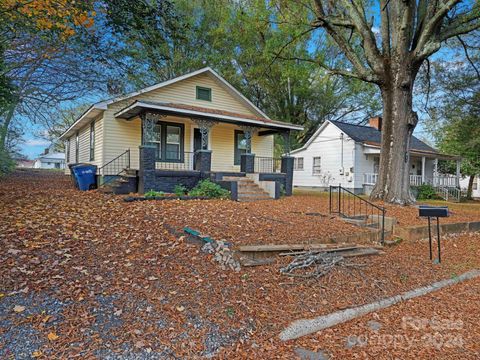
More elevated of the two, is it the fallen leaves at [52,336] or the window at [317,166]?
the window at [317,166]

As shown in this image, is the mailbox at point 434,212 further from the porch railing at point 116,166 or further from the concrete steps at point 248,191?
the porch railing at point 116,166

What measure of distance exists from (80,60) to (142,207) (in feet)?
11.4

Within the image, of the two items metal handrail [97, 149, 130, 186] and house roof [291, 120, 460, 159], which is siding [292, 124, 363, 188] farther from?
metal handrail [97, 149, 130, 186]

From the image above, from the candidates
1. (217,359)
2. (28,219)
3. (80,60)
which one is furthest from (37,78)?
(217,359)

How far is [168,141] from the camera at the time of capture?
13.0 metres

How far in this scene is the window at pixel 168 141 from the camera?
12.7m

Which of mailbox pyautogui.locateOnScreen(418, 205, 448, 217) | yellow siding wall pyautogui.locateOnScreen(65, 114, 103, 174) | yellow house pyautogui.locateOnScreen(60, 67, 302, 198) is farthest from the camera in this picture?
yellow siding wall pyautogui.locateOnScreen(65, 114, 103, 174)

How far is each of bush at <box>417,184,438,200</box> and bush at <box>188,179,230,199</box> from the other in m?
14.2

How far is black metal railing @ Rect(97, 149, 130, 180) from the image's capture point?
11.9 m

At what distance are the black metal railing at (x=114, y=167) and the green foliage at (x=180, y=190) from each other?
8.49 ft

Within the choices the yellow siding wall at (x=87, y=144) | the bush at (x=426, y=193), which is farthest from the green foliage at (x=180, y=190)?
the bush at (x=426, y=193)

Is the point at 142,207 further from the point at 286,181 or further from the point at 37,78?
the point at 286,181

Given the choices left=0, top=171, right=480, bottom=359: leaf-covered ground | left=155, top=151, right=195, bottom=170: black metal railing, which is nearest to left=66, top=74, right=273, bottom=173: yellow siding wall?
left=155, top=151, right=195, bottom=170: black metal railing

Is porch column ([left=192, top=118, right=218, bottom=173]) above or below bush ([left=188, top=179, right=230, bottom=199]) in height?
above
